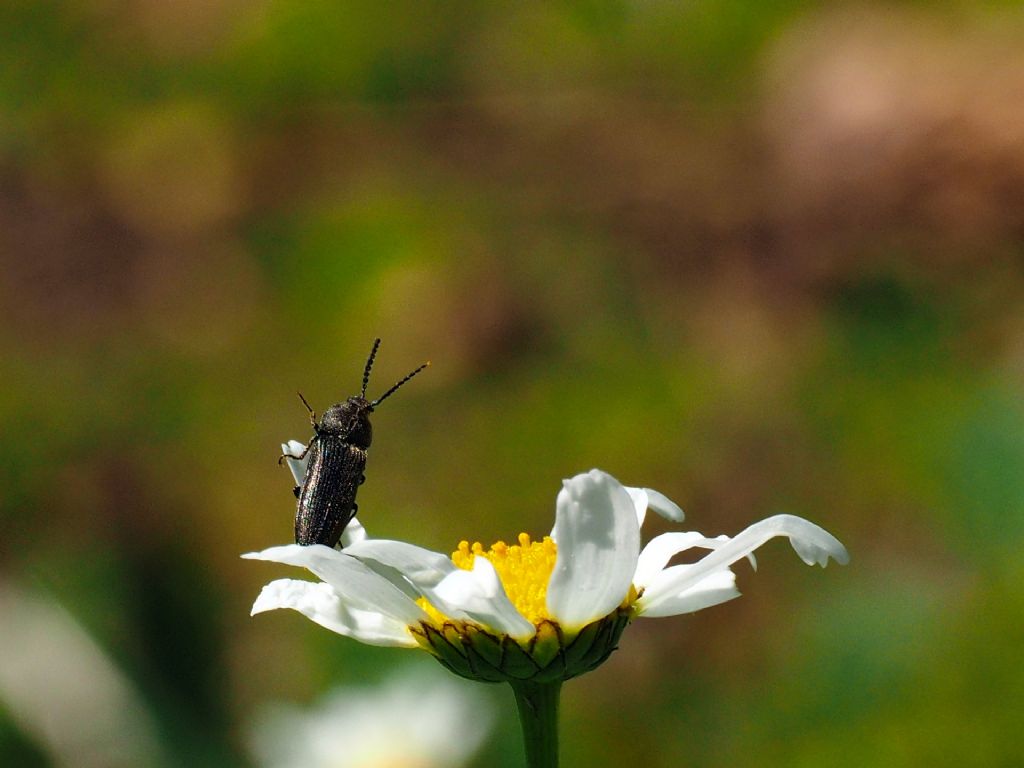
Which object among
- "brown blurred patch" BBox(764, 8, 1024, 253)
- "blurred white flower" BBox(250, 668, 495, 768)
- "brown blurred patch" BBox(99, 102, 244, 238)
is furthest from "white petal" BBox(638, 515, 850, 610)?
"brown blurred patch" BBox(99, 102, 244, 238)

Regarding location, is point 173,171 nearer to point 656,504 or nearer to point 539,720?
point 656,504

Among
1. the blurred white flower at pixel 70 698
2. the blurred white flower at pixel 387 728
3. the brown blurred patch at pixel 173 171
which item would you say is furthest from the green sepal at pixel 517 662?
the brown blurred patch at pixel 173 171

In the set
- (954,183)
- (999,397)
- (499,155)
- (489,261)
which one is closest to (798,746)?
(999,397)

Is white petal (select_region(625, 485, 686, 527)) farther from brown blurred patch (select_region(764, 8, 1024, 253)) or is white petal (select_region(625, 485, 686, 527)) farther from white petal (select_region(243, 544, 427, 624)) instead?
brown blurred patch (select_region(764, 8, 1024, 253))

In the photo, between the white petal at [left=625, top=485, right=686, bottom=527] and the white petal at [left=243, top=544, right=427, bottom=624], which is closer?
the white petal at [left=243, top=544, right=427, bottom=624]

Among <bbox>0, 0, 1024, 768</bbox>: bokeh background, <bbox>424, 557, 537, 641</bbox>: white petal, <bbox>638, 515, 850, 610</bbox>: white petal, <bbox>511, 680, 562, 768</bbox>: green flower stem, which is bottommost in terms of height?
<bbox>511, 680, 562, 768</bbox>: green flower stem

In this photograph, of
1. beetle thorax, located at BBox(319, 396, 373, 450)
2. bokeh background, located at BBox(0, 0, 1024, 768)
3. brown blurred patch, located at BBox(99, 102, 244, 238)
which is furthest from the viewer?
brown blurred patch, located at BBox(99, 102, 244, 238)

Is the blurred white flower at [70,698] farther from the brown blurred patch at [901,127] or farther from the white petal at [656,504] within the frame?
the brown blurred patch at [901,127]

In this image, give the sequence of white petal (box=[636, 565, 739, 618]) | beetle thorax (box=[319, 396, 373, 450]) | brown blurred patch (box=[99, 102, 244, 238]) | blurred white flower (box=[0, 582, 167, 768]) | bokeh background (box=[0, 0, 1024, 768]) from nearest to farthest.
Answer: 1. white petal (box=[636, 565, 739, 618])
2. beetle thorax (box=[319, 396, 373, 450])
3. blurred white flower (box=[0, 582, 167, 768])
4. bokeh background (box=[0, 0, 1024, 768])
5. brown blurred patch (box=[99, 102, 244, 238])

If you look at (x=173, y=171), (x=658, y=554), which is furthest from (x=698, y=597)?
(x=173, y=171)

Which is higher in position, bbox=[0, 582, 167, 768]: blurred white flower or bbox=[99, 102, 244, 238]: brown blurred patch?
bbox=[99, 102, 244, 238]: brown blurred patch
